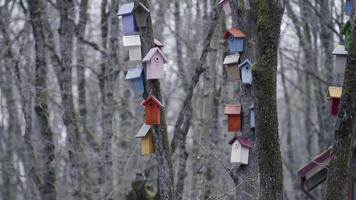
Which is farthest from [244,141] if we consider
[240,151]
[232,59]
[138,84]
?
[138,84]

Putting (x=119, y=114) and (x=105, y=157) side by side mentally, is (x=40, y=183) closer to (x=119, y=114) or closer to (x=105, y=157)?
(x=105, y=157)

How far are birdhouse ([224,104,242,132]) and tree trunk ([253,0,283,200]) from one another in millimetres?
1812

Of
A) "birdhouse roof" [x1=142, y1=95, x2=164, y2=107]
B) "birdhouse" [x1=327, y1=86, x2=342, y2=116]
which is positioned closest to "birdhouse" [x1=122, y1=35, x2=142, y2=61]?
"birdhouse roof" [x1=142, y1=95, x2=164, y2=107]

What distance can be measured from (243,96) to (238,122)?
27 centimetres

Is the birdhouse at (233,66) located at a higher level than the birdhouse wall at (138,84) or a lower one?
higher

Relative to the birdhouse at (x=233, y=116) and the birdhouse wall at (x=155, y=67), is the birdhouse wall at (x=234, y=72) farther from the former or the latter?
the birdhouse wall at (x=155, y=67)

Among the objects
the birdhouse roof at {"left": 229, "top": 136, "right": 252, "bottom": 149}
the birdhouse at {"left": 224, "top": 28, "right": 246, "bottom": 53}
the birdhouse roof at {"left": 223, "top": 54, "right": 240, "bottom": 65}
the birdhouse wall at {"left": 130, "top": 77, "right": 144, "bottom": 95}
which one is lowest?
the birdhouse roof at {"left": 229, "top": 136, "right": 252, "bottom": 149}

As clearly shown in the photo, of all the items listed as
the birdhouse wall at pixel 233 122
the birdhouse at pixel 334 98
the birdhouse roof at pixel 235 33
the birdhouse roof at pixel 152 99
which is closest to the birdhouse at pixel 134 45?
the birdhouse roof at pixel 152 99

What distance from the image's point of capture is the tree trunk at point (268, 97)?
197 inches

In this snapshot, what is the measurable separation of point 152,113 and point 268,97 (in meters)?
1.61

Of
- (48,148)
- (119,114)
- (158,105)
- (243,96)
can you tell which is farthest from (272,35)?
(119,114)

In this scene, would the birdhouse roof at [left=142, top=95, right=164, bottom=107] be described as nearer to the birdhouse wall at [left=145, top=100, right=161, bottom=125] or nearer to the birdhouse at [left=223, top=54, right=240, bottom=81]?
the birdhouse wall at [left=145, top=100, right=161, bottom=125]

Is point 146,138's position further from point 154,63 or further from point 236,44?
point 236,44

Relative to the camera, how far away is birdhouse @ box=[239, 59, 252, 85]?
681cm
